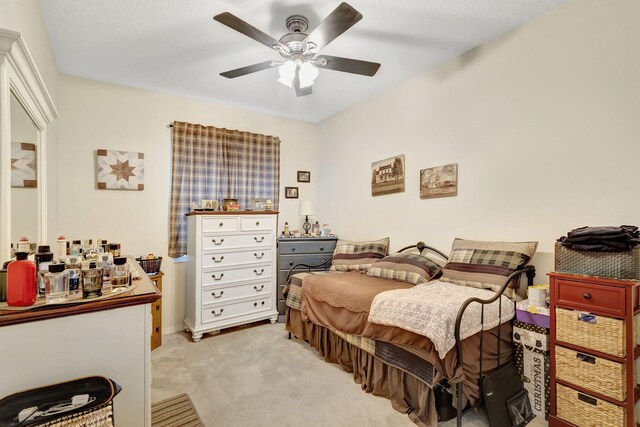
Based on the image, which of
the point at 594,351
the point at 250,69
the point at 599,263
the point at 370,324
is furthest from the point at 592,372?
the point at 250,69

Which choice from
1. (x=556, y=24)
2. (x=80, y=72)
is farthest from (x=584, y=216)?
(x=80, y=72)

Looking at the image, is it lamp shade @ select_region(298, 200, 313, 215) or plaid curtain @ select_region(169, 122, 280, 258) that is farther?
lamp shade @ select_region(298, 200, 313, 215)

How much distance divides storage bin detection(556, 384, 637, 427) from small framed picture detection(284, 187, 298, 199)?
11.8ft

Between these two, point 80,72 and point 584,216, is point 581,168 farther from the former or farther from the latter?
point 80,72

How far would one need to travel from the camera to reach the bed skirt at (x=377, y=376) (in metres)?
1.96

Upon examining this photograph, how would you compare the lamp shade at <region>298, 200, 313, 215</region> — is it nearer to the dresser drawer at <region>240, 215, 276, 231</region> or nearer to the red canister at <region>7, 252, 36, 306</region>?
the dresser drawer at <region>240, 215, 276, 231</region>

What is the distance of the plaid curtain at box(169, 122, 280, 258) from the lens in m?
3.73

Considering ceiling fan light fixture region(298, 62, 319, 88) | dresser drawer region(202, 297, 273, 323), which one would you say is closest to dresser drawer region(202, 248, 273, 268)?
dresser drawer region(202, 297, 273, 323)

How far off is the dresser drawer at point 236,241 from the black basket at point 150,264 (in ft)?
1.73

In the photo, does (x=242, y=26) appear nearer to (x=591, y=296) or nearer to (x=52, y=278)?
(x=52, y=278)

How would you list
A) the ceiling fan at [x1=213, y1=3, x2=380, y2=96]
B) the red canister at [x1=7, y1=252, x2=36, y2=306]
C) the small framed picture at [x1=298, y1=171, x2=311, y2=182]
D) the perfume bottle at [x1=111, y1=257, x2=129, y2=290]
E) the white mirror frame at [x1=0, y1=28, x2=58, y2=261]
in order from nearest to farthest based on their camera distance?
the red canister at [x1=7, y1=252, x2=36, y2=306], the white mirror frame at [x1=0, y1=28, x2=58, y2=261], the perfume bottle at [x1=111, y1=257, x2=129, y2=290], the ceiling fan at [x1=213, y1=3, x2=380, y2=96], the small framed picture at [x1=298, y1=171, x2=311, y2=182]

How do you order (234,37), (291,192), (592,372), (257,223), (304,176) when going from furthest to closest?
1. (304,176)
2. (291,192)
3. (257,223)
4. (234,37)
5. (592,372)

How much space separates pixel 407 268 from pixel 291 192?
7.63 feet

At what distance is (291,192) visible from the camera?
4.67 m
